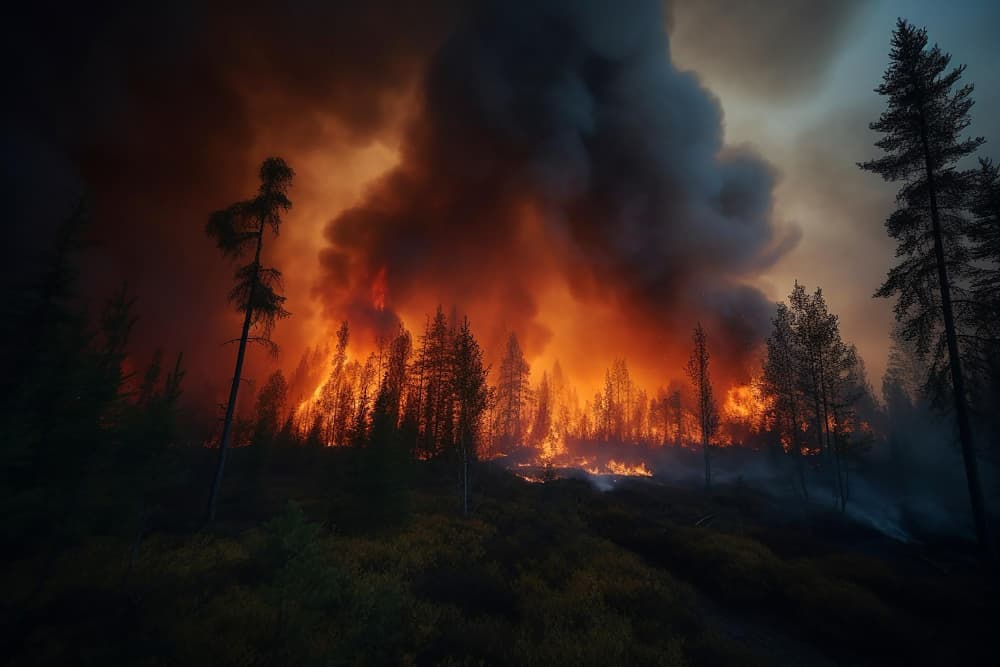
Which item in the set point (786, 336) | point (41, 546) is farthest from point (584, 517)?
point (786, 336)

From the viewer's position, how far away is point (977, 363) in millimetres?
13930

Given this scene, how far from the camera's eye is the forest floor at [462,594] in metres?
6.91

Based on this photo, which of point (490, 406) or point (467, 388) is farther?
point (490, 406)

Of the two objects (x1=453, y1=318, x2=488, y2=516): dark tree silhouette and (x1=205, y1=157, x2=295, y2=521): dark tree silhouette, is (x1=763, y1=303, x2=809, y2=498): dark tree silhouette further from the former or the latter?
(x1=205, y1=157, x2=295, y2=521): dark tree silhouette

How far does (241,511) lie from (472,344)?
14.9 metres

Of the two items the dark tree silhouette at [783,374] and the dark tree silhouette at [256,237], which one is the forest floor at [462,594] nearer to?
the dark tree silhouette at [256,237]

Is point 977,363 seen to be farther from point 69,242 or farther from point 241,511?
point 69,242

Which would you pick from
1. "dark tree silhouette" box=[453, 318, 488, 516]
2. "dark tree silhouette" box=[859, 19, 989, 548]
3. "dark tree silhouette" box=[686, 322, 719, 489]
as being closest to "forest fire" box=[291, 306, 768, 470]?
"dark tree silhouette" box=[453, 318, 488, 516]

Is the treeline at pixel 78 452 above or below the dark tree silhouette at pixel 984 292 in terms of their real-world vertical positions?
below

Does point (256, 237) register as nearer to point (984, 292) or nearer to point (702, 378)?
point (984, 292)

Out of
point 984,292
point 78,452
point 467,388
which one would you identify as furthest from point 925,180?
point 78,452

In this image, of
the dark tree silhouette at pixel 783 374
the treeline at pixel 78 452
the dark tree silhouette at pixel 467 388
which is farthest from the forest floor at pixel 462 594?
the dark tree silhouette at pixel 783 374

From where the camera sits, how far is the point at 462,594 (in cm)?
1087

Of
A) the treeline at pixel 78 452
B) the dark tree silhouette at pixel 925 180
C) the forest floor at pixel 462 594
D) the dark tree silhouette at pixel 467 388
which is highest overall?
the dark tree silhouette at pixel 925 180
